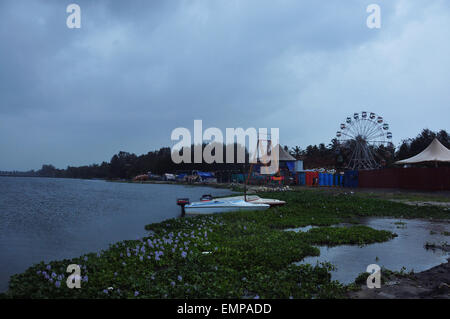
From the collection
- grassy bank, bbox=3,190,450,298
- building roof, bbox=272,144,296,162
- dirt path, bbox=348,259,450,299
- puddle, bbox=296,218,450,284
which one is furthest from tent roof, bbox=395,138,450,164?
dirt path, bbox=348,259,450,299

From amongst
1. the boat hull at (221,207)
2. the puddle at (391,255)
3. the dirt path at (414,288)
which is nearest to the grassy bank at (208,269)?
the puddle at (391,255)

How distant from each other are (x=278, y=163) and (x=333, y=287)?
47898 millimetres

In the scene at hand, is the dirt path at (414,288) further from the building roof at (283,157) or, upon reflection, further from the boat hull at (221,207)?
the building roof at (283,157)

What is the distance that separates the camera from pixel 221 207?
18.1 m

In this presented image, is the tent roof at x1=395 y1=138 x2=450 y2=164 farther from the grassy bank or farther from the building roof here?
the grassy bank

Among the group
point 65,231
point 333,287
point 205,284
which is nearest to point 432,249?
point 333,287

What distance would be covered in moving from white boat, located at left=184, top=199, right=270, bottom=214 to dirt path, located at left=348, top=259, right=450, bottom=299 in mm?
11143

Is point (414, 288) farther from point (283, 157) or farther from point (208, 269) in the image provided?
point (283, 157)

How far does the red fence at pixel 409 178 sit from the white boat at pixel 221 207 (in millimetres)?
20585

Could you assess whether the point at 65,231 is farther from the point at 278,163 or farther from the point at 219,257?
the point at 278,163

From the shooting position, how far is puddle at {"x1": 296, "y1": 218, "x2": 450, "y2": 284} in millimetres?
7718

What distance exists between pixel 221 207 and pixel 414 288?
12.5 m

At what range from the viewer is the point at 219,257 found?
818cm

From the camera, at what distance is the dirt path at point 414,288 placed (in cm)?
579
